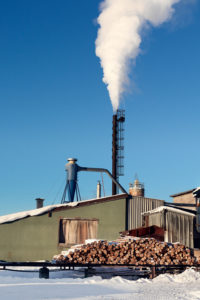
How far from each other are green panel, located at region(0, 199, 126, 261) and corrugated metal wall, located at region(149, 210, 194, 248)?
9.23 ft

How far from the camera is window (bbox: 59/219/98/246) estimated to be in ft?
72.1

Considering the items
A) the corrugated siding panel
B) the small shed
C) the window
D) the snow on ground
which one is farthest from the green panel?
the snow on ground

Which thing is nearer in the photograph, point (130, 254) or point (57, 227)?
point (130, 254)

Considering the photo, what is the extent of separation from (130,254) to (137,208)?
6817 millimetres

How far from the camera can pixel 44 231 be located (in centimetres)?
2220

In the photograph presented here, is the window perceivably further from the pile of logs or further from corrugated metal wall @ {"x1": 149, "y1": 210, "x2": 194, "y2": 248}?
the pile of logs

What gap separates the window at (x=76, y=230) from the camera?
21984 mm

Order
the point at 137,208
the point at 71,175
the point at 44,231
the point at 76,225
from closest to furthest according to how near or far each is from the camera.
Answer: the point at 44,231 < the point at 76,225 < the point at 137,208 < the point at 71,175

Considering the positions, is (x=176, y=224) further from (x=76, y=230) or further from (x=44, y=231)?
(x=44, y=231)

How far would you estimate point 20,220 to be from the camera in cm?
2255

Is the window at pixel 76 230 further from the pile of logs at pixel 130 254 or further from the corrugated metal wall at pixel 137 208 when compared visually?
the pile of logs at pixel 130 254

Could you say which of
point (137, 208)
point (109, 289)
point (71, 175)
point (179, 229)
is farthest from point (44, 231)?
point (109, 289)

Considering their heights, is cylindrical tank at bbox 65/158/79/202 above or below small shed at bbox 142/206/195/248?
above

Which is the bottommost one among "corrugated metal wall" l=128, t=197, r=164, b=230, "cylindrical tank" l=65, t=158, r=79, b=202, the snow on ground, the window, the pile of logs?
the snow on ground
